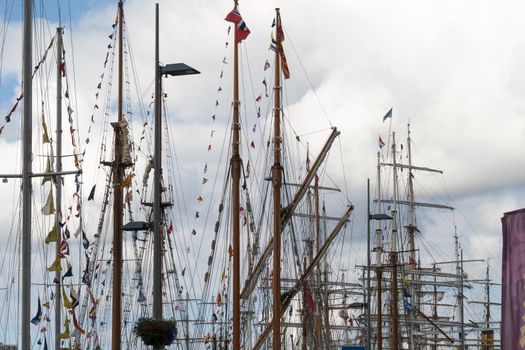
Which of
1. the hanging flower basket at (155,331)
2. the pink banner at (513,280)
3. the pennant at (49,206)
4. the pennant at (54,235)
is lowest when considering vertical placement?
the hanging flower basket at (155,331)

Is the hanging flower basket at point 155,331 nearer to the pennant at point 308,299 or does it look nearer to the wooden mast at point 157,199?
the wooden mast at point 157,199

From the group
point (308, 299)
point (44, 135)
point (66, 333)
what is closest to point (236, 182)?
point (44, 135)

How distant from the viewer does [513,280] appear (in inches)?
658

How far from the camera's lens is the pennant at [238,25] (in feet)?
168

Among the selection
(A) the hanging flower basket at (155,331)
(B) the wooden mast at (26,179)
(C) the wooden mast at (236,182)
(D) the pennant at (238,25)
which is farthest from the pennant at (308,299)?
(B) the wooden mast at (26,179)

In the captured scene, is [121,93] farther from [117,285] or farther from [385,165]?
[385,165]

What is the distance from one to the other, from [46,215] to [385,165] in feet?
352

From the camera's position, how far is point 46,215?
4103 cm

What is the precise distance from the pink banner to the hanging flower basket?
20.8m

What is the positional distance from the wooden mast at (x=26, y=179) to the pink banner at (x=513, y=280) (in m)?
15.3

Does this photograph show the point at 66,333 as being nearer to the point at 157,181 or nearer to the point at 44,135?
the point at 44,135

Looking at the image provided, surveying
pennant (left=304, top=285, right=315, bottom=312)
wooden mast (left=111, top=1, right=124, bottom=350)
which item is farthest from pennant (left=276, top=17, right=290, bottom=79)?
pennant (left=304, top=285, right=315, bottom=312)

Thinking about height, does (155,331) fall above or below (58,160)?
below

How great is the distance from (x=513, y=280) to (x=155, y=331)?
70.4ft
